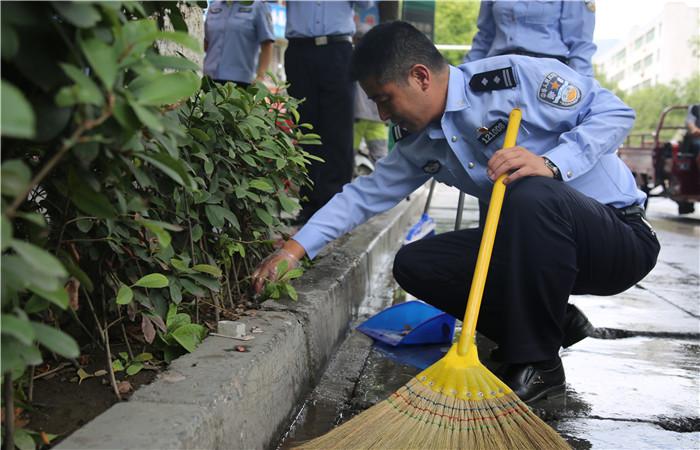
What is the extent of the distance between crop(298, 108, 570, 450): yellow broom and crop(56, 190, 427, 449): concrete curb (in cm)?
22

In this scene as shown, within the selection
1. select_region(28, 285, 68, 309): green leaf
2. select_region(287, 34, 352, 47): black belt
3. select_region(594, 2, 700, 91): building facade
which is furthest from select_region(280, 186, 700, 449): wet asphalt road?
select_region(594, 2, 700, 91): building facade

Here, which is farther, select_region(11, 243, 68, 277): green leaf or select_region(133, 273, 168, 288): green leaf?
select_region(133, 273, 168, 288): green leaf

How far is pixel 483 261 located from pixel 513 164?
32cm

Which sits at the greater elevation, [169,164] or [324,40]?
[324,40]

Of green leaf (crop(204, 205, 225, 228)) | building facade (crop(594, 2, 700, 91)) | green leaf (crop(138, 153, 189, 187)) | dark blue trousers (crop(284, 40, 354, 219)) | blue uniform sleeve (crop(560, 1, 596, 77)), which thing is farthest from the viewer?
building facade (crop(594, 2, 700, 91))

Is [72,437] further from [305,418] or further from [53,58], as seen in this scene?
[305,418]

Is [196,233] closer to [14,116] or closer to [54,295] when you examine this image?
[54,295]

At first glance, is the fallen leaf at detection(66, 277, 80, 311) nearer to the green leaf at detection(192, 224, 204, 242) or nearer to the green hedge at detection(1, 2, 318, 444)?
the green hedge at detection(1, 2, 318, 444)

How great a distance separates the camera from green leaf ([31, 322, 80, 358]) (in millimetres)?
1032

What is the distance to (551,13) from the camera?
376 cm

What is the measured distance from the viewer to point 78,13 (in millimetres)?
955

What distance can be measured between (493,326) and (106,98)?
1.90 m

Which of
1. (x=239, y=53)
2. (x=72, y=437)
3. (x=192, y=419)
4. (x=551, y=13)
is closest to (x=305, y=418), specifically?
(x=192, y=419)

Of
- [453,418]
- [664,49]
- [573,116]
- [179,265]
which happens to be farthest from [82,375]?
[664,49]
